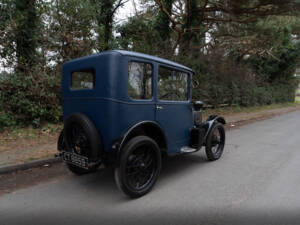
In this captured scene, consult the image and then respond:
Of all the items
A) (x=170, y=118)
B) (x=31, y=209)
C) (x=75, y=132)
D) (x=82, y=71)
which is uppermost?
(x=82, y=71)

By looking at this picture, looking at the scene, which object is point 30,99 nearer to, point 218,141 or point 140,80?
point 140,80

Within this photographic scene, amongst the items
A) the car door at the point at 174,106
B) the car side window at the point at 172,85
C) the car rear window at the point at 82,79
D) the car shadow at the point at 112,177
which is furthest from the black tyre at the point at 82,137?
the car side window at the point at 172,85

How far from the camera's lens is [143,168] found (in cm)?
296

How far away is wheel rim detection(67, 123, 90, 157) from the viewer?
3021 mm

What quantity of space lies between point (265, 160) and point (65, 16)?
851cm

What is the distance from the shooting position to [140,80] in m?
3.04

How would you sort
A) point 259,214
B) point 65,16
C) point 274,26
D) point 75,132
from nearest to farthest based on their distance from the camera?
point 259,214, point 75,132, point 65,16, point 274,26

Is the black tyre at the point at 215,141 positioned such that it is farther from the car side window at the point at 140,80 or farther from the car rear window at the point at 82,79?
the car rear window at the point at 82,79

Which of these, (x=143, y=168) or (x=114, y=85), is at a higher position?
(x=114, y=85)

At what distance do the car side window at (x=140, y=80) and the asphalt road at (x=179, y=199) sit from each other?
1.49m

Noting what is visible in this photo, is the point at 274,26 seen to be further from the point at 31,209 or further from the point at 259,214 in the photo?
the point at 31,209

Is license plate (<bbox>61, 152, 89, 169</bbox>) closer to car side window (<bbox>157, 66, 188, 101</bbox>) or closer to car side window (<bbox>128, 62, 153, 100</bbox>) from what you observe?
car side window (<bbox>128, 62, 153, 100</bbox>)

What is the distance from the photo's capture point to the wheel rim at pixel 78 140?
3021mm

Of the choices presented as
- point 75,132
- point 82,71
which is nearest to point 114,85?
point 82,71
